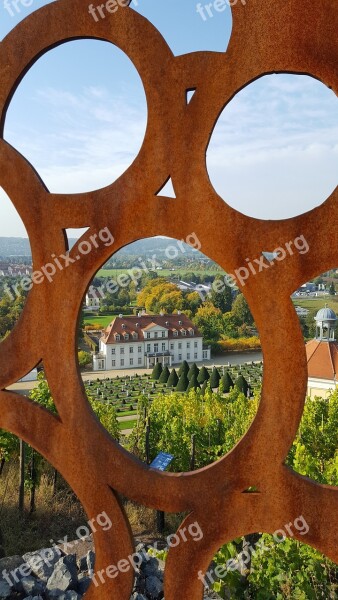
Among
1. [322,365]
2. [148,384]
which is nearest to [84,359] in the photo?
[148,384]

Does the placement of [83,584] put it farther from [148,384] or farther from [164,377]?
[148,384]

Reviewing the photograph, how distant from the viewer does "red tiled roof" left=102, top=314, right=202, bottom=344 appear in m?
39.4

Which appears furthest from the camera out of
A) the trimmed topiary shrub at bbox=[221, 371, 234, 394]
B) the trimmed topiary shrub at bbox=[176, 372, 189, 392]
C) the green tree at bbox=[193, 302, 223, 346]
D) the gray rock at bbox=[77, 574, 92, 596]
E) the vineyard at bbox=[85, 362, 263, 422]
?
the green tree at bbox=[193, 302, 223, 346]

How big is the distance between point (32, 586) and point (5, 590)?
28cm

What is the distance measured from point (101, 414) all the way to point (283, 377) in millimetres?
11118

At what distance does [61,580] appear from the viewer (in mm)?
5094

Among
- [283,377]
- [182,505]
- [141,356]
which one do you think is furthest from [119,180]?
[141,356]

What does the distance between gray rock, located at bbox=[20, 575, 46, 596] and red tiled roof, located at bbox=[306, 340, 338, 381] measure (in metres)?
14.8

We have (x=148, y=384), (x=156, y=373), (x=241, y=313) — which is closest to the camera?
(x=148, y=384)

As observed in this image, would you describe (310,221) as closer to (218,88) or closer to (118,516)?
(218,88)

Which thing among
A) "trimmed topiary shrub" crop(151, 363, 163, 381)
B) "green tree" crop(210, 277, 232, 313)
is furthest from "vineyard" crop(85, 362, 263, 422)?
"green tree" crop(210, 277, 232, 313)

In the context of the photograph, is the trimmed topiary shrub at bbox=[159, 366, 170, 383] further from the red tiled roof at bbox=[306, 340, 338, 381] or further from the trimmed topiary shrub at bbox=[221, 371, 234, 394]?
the red tiled roof at bbox=[306, 340, 338, 381]

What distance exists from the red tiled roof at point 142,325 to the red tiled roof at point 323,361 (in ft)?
72.6

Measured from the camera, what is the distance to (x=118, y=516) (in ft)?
11.4
